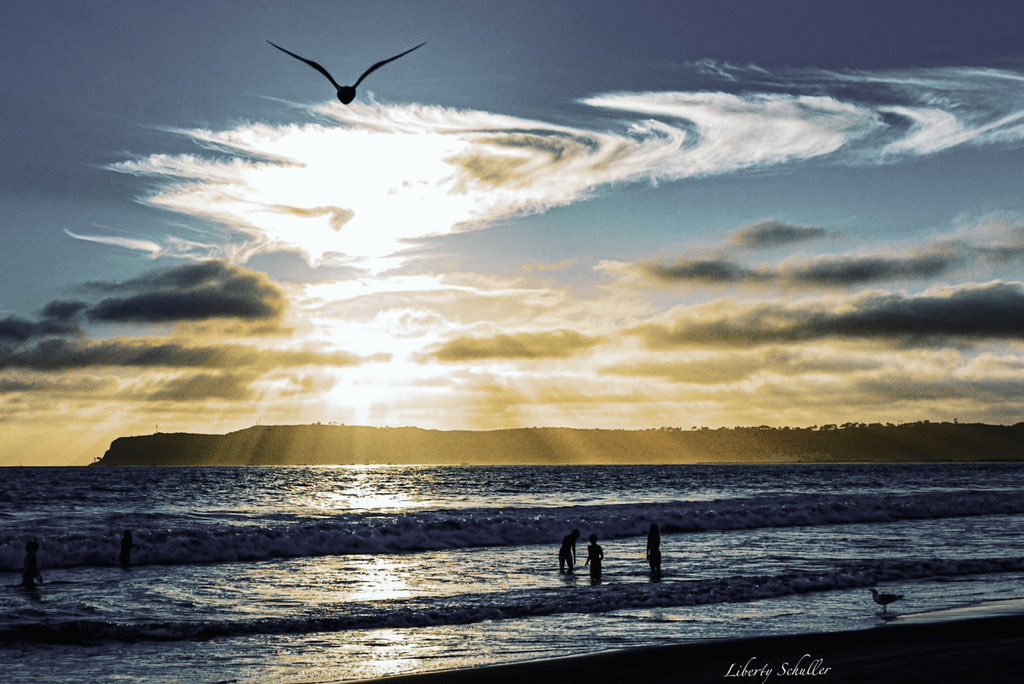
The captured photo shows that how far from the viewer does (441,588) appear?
2747 centimetres

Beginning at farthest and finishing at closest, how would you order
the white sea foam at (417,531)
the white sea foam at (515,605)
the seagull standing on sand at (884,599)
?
the white sea foam at (417,531) → the seagull standing on sand at (884,599) → the white sea foam at (515,605)

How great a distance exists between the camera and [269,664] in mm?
16281

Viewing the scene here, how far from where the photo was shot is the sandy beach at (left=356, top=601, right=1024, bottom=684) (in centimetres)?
1354

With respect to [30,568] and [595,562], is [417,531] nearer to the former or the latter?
[595,562]

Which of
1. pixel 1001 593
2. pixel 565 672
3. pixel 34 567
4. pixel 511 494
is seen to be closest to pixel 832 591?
pixel 1001 593

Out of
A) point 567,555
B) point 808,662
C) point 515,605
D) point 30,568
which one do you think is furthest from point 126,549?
point 808,662

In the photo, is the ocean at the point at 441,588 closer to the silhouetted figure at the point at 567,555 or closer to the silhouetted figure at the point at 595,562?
the silhouetted figure at the point at 595,562
